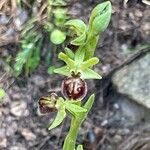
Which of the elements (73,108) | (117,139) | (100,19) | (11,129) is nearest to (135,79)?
(117,139)

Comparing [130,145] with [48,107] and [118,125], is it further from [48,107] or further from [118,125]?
[48,107]

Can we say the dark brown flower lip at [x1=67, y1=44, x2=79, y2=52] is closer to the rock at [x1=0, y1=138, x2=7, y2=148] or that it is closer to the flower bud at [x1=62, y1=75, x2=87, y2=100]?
the flower bud at [x1=62, y1=75, x2=87, y2=100]

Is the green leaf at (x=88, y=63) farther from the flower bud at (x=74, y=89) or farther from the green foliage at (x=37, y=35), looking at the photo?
the green foliage at (x=37, y=35)

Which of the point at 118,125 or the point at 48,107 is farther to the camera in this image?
the point at 118,125

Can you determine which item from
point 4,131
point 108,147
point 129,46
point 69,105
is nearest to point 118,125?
point 108,147

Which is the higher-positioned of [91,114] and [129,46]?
[129,46]

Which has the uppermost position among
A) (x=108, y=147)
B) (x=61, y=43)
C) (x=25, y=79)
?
(x=61, y=43)
